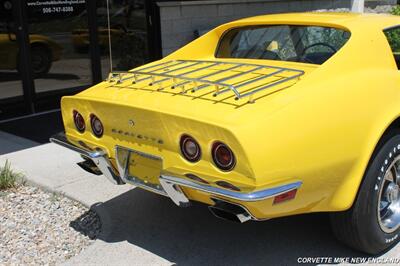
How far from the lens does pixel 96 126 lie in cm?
350

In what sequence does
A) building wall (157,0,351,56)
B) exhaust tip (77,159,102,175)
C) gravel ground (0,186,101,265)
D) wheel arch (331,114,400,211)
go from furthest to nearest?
building wall (157,0,351,56)
exhaust tip (77,159,102,175)
gravel ground (0,186,101,265)
wheel arch (331,114,400,211)

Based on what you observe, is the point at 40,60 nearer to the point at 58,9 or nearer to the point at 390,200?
the point at 58,9

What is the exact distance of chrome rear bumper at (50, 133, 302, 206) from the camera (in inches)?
105

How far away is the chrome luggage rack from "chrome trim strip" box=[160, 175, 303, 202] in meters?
0.53

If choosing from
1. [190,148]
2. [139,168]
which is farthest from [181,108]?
[139,168]

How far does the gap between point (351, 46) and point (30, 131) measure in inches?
169

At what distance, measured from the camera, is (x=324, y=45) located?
3.86 metres

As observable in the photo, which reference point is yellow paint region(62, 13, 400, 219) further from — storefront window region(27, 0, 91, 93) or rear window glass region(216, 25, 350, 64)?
storefront window region(27, 0, 91, 93)

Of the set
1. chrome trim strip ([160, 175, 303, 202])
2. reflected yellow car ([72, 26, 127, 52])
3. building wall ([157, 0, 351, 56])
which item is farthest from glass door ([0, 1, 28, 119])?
chrome trim strip ([160, 175, 303, 202])

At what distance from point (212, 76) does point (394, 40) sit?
5.00 feet

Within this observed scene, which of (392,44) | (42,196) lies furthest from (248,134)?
(42,196)

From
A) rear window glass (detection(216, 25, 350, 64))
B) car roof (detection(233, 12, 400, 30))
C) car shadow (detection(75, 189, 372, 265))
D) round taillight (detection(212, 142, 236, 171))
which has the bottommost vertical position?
car shadow (detection(75, 189, 372, 265))

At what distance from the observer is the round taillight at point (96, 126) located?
3.48 m

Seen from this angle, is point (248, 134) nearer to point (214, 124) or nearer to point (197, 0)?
point (214, 124)
